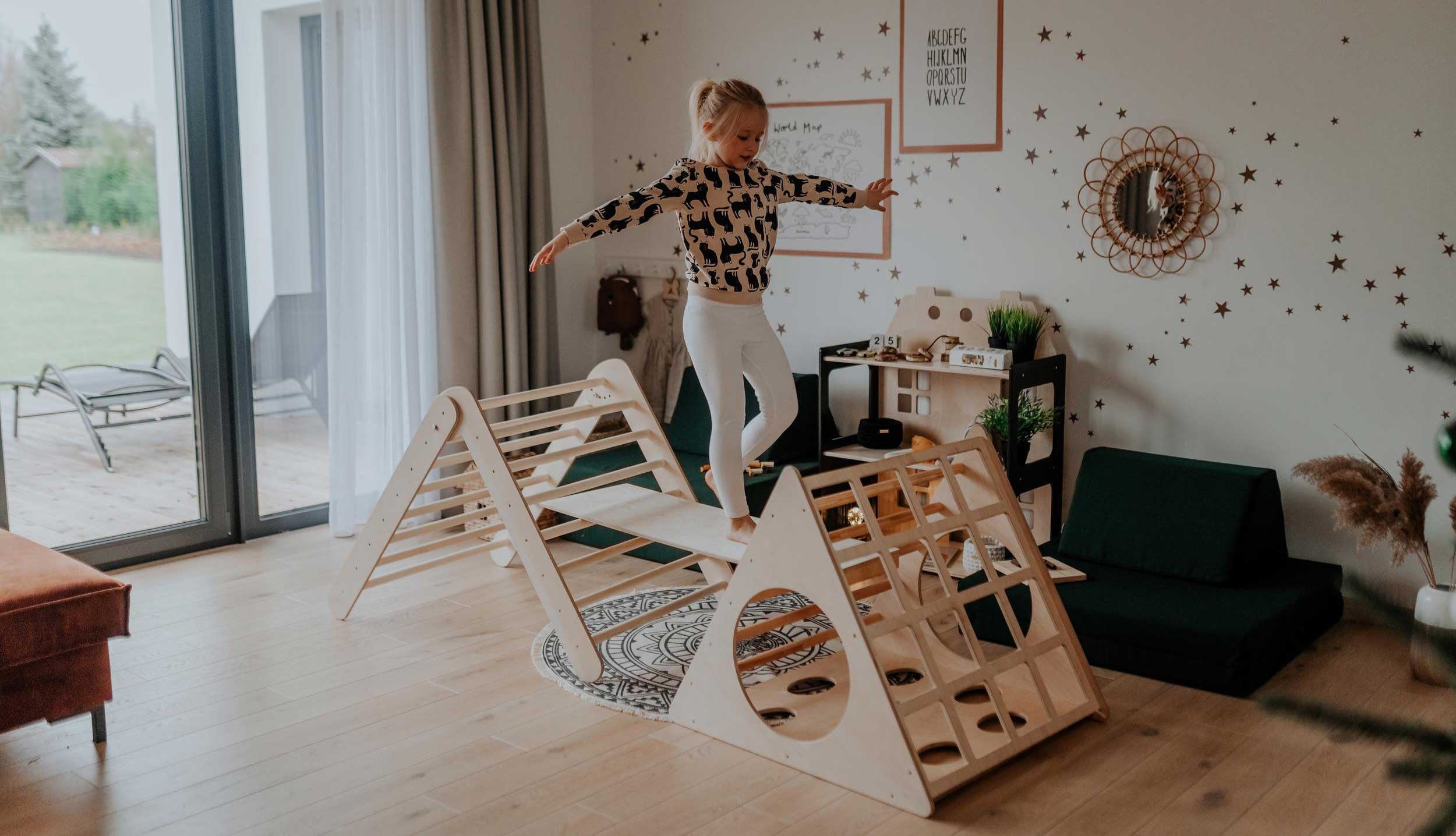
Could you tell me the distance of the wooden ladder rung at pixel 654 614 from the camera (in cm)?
314

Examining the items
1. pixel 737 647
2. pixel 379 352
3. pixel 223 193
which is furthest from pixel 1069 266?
pixel 223 193

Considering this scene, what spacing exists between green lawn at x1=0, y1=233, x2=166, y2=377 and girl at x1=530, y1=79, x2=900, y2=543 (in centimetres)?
204

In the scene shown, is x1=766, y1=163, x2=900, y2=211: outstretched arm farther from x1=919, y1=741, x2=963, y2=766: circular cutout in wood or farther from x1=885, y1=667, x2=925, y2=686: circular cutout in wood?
x1=919, y1=741, x2=963, y2=766: circular cutout in wood

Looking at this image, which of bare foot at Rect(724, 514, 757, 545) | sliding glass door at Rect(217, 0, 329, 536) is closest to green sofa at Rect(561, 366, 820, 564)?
bare foot at Rect(724, 514, 757, 545)

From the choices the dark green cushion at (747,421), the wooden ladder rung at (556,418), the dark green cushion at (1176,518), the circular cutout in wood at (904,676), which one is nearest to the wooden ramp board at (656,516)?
the wooden ladder rung at (556,418)

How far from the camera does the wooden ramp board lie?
3193 mm

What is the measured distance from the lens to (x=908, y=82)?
4367 millimetres

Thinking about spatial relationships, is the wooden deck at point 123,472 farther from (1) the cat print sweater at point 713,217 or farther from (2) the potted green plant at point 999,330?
(2) the potted green plant at point 999,330

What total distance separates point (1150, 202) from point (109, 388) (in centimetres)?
373

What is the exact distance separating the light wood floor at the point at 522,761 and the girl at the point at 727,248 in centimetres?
77

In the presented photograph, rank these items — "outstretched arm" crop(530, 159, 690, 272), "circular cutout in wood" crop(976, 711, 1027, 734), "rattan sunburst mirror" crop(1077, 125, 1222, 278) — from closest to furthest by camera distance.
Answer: "circular cutout in wood" crop(976, 711, 1027, 734), "outstretched arm" crop(530, 159, 690, 272), "rattan sunburst mirror" crop(1077, 125, 1222, 278)

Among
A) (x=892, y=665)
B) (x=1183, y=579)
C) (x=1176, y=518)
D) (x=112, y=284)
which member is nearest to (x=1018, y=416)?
(x=1176, y=518)

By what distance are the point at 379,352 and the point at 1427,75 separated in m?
3.74

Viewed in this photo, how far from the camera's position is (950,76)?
4254 mm
